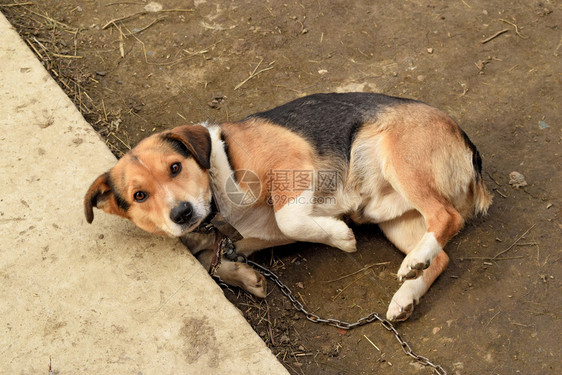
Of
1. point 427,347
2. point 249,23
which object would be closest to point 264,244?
point 427,347

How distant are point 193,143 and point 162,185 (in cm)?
37

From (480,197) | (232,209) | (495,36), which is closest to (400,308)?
(480,197)

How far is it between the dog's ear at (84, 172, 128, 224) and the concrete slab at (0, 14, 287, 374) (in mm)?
233

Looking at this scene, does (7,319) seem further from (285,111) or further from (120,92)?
(120,92)

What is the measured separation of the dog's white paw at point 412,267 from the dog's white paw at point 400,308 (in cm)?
18

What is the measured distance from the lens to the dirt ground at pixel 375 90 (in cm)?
392

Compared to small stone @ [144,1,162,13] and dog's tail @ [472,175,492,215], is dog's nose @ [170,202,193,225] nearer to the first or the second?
dog's tail @ [472,175,492,215]

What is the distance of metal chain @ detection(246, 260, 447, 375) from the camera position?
376 centimetres

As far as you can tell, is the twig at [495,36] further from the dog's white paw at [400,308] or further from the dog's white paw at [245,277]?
the dog's white paw at [245,277]

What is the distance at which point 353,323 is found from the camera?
407cm

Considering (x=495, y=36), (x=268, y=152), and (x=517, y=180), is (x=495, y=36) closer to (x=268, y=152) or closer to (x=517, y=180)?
(x=517, y=180)

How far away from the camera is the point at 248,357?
347 centimetres

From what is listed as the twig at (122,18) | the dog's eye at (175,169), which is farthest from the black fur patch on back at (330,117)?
the twig at (122,18)

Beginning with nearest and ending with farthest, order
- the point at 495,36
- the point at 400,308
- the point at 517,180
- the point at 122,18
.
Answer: the point at 400,308
the point at 517,180
the point at 495,36
the point at 122,18
